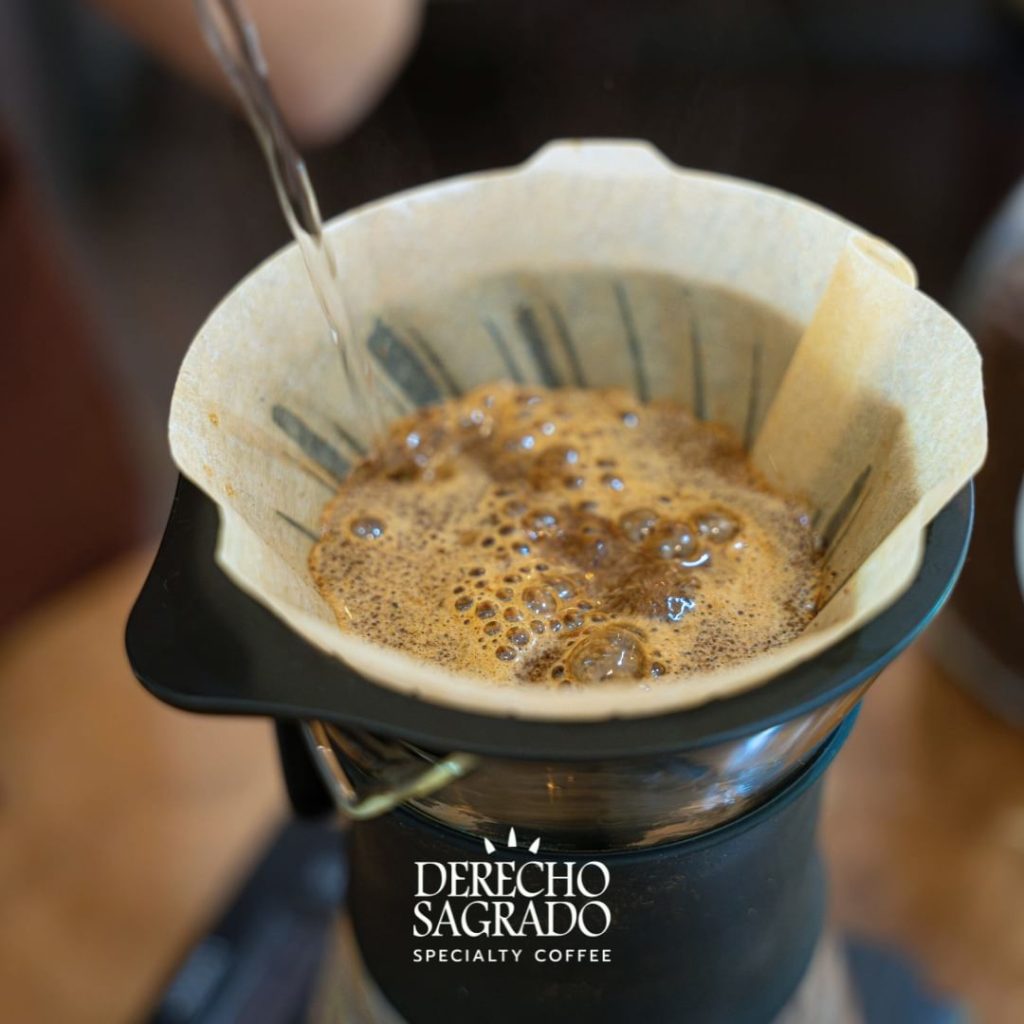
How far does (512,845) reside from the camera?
55cm

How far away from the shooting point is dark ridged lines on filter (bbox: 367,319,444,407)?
0.71 metres

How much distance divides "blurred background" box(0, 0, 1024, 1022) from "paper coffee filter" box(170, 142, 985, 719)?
0.48 feet

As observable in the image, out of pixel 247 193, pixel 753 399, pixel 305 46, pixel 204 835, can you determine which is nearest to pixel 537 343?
pixel 753 399

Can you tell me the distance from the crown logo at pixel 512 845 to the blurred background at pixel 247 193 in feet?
1.51

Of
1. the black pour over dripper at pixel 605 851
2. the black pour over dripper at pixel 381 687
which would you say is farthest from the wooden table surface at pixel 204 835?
the black pour over dripper at pixel 381 687

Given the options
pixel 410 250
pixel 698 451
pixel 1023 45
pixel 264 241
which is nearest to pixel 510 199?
pixel 410 250

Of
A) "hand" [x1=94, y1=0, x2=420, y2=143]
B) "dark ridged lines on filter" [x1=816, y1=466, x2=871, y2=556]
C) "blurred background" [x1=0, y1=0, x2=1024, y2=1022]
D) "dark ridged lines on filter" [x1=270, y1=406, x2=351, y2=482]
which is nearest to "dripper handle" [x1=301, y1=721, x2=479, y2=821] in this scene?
"dark ridged lines on filter" [x1=270, y1=406, x2=351, y2=482]

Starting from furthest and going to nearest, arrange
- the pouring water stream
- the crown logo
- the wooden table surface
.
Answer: the wooden table surface, the pouring water stream, the crown logo

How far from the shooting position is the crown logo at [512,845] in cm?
55

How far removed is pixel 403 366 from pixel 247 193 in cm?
141

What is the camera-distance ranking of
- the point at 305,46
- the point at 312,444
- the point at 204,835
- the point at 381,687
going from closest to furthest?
the point at 381,687 < the point at 312,444 < the point at 204,835 < the point at 305,46

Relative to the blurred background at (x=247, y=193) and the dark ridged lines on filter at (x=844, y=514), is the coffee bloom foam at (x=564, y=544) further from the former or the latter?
the blurred background at (x=247, y=193)

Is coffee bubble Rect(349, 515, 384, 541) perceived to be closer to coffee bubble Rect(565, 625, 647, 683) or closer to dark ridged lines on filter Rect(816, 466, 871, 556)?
coffee bubble Rect(565, 625, 647, 683)

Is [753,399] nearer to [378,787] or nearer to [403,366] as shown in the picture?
[403,366]
